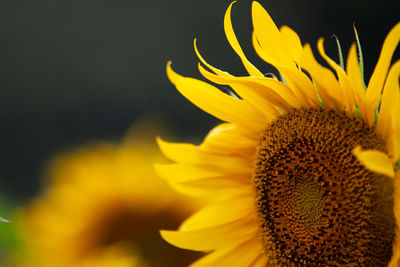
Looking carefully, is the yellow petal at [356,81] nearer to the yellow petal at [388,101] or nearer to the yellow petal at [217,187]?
the yellow petal at [388,101]

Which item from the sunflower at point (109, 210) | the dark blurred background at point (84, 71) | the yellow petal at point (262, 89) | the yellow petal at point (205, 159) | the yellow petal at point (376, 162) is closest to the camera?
the yellow petal at point (376, 162)

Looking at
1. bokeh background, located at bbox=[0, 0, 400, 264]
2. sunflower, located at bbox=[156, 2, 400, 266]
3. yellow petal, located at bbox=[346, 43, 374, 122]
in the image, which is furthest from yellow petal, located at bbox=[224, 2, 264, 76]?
bokeh background, located at bbox=[0, 0, 400, 264]

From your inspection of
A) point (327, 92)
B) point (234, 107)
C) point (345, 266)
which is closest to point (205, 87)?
point (234, 107)

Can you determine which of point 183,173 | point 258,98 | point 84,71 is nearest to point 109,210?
point 183,173

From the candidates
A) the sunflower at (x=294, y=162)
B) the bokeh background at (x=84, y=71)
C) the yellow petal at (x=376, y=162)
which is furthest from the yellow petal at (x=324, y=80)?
the bokeh background at (x=84, y=71)

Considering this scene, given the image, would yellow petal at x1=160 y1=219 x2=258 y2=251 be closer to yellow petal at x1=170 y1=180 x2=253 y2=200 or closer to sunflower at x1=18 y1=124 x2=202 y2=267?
yellow petal at x1=170 y1=180 x2=253 y2=200
